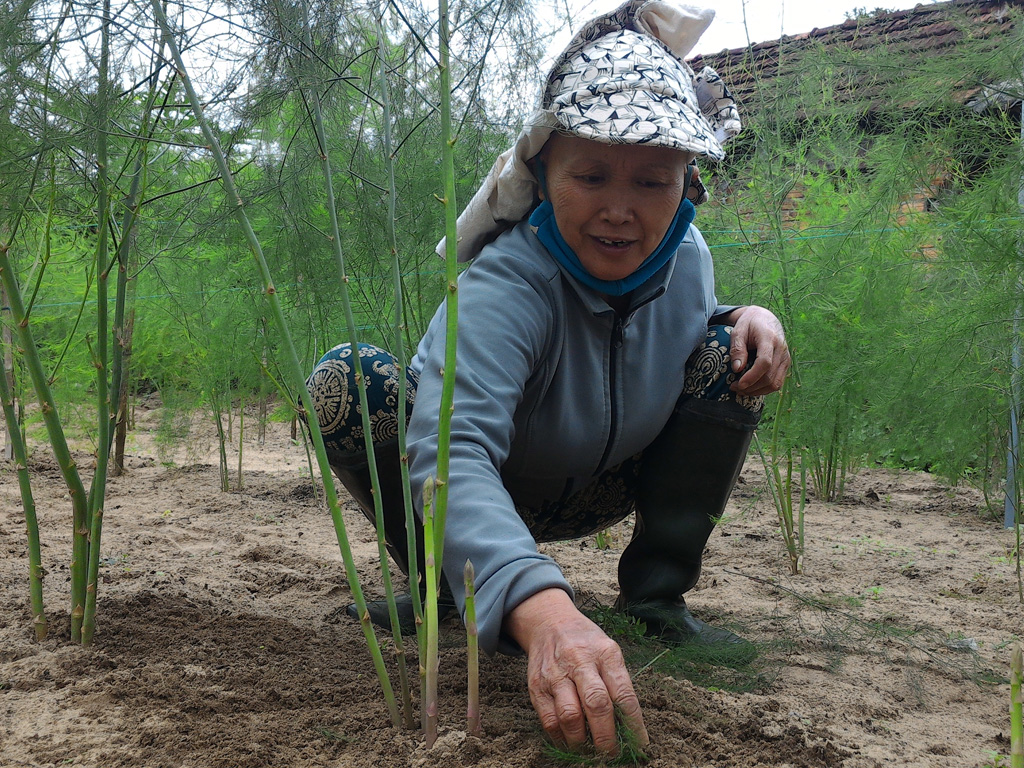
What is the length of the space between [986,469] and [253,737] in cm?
325

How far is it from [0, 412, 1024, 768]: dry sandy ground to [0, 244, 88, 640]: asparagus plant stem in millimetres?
170

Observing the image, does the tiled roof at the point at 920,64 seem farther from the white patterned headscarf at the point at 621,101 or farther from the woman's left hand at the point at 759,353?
the woman's left hand at the point at 759,353

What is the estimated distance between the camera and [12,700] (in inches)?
57.2

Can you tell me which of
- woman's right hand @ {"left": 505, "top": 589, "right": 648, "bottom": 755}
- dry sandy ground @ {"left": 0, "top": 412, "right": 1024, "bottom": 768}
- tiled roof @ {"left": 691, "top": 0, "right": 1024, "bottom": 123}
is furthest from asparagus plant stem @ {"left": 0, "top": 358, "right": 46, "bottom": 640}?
tiled roof @ {"left": 691, "top": 0, "right": 1024, "bottom": 123}

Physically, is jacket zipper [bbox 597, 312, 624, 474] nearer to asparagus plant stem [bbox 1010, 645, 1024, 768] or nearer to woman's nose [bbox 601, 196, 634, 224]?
woman's nose [bbox 601, 196, 634, 224]

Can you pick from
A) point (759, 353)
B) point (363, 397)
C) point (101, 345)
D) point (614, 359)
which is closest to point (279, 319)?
point (363, 397)

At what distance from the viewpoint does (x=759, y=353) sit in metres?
1.85

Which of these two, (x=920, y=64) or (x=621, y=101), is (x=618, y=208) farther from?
(x=920, y=64)

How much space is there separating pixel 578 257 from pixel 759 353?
1.47 feet

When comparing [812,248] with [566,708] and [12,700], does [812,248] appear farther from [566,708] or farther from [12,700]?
[12,700]

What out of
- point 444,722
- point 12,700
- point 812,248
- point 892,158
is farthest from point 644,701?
point 812,248

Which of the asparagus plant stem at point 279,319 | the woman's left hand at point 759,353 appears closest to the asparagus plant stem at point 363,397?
the asparagus plant stem at point 279,319

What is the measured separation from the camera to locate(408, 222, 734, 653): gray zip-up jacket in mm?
1256

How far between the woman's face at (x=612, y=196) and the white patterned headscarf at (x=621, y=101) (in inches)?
2.0
